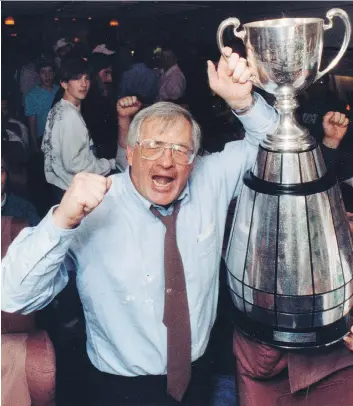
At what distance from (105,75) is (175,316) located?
1648 millimetres

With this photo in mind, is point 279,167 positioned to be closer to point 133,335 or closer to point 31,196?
point 133,335

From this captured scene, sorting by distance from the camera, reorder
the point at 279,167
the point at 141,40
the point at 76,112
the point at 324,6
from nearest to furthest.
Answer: the point at 279,167
the point at 324,6
the point at 76,112
the point at 141,40

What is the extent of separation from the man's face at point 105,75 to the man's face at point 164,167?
151 cm

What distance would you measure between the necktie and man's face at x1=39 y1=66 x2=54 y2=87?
1448 millimetres

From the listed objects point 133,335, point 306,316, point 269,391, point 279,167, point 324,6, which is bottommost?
point 269,391

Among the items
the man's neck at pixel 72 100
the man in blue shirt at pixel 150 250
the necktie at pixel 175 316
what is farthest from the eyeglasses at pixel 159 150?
the man's neck at pixel 72 100

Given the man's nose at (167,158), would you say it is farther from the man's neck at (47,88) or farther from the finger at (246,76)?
the man's neck at (47,88)

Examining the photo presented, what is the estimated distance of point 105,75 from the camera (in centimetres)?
229

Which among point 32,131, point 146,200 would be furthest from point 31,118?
point 146,200

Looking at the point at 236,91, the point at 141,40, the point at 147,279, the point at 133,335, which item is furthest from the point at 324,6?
the point at 141,40

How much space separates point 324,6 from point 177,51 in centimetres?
171

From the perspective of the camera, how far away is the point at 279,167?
47 centimetres

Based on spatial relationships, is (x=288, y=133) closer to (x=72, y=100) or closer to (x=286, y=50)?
(x=286, y=50)

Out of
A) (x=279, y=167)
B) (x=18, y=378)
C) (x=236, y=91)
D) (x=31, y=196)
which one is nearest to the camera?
(x=279, y=167)
